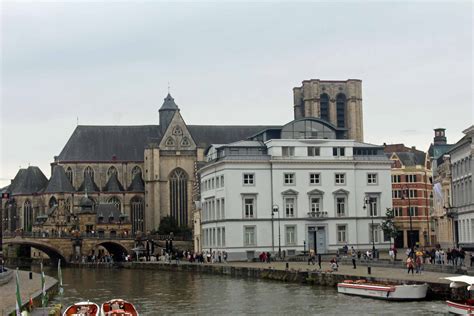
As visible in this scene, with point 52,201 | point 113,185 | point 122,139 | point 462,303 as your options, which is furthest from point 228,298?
point 122,139

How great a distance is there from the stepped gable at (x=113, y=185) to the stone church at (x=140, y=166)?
0.21 ft

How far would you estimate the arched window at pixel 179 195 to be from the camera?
145750 mm

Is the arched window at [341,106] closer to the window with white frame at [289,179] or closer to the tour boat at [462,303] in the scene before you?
the window with white frame at [289,179]

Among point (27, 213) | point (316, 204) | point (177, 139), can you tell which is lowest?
point (316, 204)

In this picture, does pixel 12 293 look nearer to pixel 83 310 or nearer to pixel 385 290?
pixel 83 310

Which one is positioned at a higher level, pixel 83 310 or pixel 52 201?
pixel 52 201

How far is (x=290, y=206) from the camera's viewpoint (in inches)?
3583

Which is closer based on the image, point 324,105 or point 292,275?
point 292,275

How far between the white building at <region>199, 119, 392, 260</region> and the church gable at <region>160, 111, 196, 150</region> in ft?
177

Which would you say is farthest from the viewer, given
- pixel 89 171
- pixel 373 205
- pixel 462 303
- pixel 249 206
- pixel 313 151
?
pixel 89 171

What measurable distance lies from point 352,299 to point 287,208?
39876mm

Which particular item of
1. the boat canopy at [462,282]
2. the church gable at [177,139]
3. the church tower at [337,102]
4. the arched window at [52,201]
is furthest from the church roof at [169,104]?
the boat canopy at [462,282]

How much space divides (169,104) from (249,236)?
239 ft

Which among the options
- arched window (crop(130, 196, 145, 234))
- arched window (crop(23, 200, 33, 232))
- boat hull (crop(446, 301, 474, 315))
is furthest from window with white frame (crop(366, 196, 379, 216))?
arched window (crop(23, 200, 33, 232))
